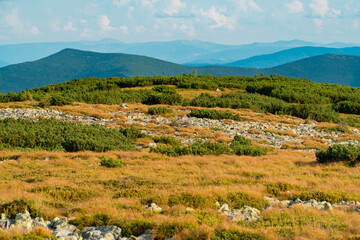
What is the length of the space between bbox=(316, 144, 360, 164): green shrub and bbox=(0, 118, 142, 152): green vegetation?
8806 millimetres

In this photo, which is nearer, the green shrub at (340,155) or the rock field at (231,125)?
the green shrub at (340,155)

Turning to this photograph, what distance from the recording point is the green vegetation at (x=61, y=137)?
51.3 ft

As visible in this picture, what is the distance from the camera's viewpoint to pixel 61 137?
53.8 ft

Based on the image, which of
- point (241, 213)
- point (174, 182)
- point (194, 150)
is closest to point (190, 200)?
point (241, 213)

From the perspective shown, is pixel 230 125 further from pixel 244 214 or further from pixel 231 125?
pixel 244 214

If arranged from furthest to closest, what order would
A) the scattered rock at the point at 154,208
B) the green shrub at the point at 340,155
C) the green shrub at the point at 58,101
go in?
the green shrub at the point at 58,101 → the green shrub at the point at 340,155 → the scattered rock at the point at 154,208

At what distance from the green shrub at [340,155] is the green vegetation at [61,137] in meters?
8.81

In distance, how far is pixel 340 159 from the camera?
13.4 metres

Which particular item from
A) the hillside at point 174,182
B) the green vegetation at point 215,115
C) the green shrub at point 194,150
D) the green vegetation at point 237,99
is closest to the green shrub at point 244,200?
the hillside at point 174,182

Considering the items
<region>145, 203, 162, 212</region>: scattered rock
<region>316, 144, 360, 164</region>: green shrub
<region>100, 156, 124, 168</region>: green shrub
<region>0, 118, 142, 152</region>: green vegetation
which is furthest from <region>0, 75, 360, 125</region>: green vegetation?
<region>145, 203, 162, 212</region>: scattered rock

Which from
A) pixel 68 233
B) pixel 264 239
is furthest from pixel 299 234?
pixel 68 233

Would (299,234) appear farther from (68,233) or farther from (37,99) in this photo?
(37,99)

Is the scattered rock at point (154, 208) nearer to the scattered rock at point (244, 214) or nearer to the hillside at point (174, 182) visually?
the hillside at point (174, 182)

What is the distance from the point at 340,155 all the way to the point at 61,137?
12866 millimetres
